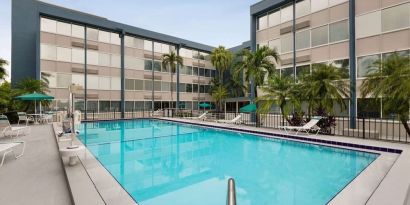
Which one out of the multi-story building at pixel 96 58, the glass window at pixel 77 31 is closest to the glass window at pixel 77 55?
the multi-story building at pixel 96 58

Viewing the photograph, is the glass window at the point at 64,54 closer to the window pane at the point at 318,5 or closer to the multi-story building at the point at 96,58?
the multi-story building at the point at 96,58

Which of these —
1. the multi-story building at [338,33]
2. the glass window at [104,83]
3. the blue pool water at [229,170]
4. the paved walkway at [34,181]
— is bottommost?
the blue pool water at [229,170]

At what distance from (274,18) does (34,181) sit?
19.7 meters

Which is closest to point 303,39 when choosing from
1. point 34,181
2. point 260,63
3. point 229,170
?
point 260,63

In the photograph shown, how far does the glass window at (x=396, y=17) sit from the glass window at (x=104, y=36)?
85.1 ft

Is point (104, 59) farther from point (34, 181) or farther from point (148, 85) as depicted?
point (34, 181)

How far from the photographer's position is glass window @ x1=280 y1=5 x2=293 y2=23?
18.2 m

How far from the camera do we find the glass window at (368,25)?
1340cm

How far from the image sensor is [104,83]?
86.2 feet

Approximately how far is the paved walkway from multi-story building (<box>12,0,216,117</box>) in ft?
62.3

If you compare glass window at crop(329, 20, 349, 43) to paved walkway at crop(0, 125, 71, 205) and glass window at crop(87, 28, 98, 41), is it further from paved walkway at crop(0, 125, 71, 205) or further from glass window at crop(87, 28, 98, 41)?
glass window at crop(87, 28, 98, 41)

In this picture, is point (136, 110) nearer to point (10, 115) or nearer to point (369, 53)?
point (10, 115)

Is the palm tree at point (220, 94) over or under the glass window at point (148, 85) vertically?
under

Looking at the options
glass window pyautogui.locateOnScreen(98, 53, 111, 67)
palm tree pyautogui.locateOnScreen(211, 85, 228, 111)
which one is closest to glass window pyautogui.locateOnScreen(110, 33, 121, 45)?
glass window pyautogui.locateOnScreen(98, 53, 111, 67)
